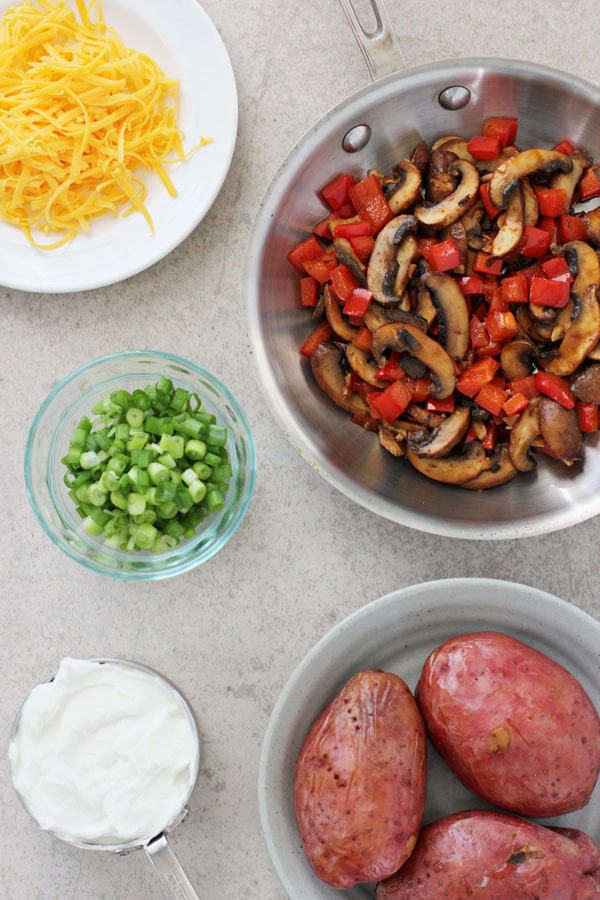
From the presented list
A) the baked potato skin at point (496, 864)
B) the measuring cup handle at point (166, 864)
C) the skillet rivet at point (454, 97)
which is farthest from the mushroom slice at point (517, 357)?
the measuring cup handle at point (166, 864)

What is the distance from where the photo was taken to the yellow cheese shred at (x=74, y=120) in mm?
1943

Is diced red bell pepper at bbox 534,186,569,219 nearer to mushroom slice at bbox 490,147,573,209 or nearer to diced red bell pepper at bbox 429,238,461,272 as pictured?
mushroom slice at bbox 490,147,573,209

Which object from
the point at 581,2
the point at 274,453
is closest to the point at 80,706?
the point at 274,453

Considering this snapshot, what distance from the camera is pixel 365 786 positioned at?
65.4 inches

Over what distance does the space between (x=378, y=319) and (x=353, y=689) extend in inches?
31.8

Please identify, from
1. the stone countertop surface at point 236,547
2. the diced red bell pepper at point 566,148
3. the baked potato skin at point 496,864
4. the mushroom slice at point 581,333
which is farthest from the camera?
the stone countertop surface at point 236,547

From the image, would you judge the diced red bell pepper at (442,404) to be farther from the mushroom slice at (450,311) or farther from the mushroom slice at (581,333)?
the mushroom slice at (581,333)

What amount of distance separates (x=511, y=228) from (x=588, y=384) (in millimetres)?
384

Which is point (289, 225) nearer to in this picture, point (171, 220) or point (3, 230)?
point (171, 220)

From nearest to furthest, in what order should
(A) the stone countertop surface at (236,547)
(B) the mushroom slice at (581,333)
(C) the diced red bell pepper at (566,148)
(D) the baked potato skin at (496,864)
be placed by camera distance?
1. (D) the baked potato skin at (496,864)
2. (B) the mushroom slice at (581,333)
3. (C) the diced red bell pepper at (566,148)
4. (A) the stone countertop surface at (236,547)

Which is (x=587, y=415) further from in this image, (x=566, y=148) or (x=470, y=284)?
(x=566, y=148)

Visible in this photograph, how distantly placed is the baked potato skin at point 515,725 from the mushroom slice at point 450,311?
25.6 inches

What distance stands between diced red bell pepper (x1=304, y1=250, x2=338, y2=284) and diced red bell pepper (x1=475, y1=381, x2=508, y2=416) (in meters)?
0.44

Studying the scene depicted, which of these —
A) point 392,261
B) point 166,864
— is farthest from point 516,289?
point 166,864
